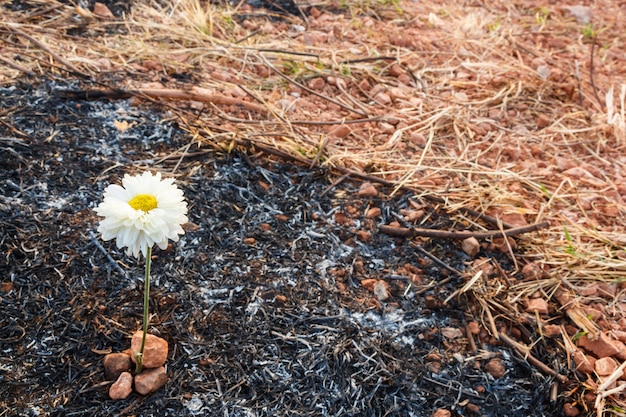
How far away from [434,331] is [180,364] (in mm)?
710

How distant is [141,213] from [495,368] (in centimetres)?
104

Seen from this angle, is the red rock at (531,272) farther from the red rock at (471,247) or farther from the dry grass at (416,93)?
the red rock at (471,247)

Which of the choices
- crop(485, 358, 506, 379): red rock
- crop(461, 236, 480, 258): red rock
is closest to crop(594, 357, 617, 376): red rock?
crop(485, 358, 506, 379): red rock

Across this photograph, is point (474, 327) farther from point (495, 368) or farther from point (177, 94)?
point (177, 94)

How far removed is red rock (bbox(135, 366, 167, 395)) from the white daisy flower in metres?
0.35

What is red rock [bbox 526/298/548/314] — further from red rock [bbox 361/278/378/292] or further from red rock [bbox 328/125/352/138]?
red rock [bbox 328/125/352/138]

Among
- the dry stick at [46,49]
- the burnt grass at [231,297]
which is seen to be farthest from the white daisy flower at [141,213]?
the dry stick at [46,49]

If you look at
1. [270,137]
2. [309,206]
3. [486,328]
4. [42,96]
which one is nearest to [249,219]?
[309,206]

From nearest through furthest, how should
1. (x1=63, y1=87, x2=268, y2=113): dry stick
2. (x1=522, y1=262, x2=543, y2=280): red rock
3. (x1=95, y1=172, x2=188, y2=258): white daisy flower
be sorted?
(x1=95, y1=172, x2=188, y2=258): white daisy flower → (x1=522, y1=262, x2=543, y2=280): red rock → (x1=63, y1=87, x2=268, y2=113): dry stick

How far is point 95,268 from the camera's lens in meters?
1.79

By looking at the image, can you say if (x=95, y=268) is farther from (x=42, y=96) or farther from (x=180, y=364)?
(x=42, y=96)

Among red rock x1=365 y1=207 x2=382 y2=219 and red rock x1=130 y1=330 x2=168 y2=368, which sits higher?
red rock x1=365 y1=207 x2=382 y2=219

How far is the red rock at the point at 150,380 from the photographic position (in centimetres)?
153

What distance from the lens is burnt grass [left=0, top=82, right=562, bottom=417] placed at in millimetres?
1585
